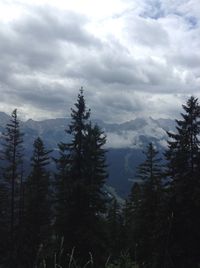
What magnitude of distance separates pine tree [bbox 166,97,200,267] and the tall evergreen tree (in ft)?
20.0

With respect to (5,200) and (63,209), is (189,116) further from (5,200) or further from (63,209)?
(5,200)

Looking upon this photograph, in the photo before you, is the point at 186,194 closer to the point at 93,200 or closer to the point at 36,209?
the point at 93,200

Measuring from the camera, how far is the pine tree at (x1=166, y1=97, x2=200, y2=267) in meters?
21.5

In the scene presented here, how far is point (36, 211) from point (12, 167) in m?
4.70

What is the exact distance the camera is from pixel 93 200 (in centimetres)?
2731

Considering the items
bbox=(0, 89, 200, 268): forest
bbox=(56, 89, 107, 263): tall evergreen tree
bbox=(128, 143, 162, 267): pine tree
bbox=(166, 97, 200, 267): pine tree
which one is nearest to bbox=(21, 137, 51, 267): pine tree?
bbox=(0, 89, 200, 268): forest

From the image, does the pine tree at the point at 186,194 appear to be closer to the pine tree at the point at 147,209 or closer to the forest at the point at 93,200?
the forest at the point at 93,200

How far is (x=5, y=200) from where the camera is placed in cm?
4378

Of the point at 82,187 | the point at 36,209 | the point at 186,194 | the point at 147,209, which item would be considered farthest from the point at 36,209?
the point at 186,194

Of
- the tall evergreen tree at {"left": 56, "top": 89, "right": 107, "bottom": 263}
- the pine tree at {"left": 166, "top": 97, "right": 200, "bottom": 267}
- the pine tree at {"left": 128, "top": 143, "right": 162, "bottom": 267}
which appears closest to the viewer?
the pine tree at {"left": 166, "top": 97, "right": 200, "bottom": 267}

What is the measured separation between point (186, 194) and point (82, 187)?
288 inches

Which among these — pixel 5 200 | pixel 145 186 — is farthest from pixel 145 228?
pixel 5 200

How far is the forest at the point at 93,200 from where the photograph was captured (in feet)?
71.9

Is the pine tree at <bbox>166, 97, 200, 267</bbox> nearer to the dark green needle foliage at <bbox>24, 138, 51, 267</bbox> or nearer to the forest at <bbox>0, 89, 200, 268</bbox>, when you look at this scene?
the forest at <bbox>0, 89, 200, 268</bbox>
